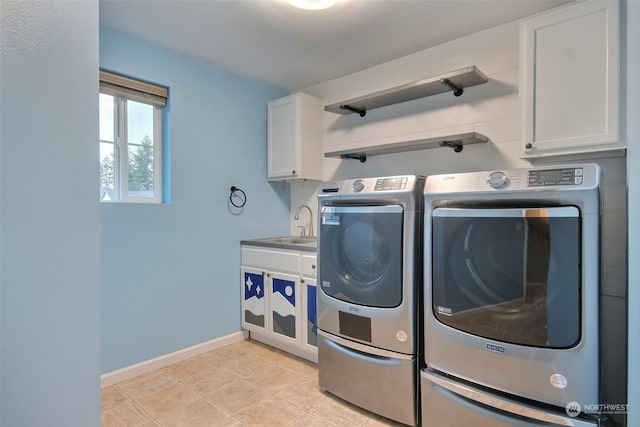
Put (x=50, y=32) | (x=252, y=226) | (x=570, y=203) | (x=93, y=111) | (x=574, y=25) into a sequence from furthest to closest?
(x=252, y=226) → (x=574, y=25) → (x=570, y=203) → (x=93, y=111) → (x=50, y=32)

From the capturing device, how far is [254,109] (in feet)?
10.7

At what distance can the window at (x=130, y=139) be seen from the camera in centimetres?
246

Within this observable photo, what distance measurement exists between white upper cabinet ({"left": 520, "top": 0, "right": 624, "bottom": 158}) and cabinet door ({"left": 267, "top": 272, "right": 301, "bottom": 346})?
1.82 m

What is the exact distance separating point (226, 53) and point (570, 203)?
8.08ft

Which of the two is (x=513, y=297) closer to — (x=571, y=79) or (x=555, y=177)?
(x=555, y=177)

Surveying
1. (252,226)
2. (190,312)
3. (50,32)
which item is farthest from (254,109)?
(50,32)

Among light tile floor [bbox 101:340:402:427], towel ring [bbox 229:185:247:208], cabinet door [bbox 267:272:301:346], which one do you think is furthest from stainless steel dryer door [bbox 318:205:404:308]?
towel ring [bbox 229:185:247:208]

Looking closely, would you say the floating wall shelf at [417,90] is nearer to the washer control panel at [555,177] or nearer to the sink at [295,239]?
the washer control panel at [555,177]

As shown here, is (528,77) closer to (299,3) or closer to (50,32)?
(299,3)

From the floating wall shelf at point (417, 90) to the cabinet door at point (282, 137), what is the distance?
42 centimetres

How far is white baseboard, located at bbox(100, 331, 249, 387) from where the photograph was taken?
239 cm

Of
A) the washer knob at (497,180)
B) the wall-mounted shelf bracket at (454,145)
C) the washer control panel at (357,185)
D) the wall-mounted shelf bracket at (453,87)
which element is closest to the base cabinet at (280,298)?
the washer control panel at (357,185)

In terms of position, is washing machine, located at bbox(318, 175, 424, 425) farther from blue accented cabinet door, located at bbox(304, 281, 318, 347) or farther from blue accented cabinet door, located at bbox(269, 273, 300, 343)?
blue accented cabinet door, located at bbox(269, 273, 300, 343)

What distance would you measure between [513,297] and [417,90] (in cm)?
159
